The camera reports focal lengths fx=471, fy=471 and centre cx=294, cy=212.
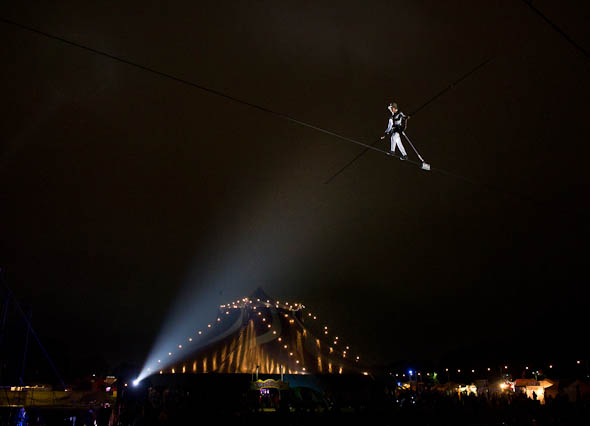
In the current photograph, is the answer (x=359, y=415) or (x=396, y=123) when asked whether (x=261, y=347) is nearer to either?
(x=359, y=415)

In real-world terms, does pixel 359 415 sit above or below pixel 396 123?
below

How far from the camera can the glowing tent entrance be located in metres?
→ 18.5

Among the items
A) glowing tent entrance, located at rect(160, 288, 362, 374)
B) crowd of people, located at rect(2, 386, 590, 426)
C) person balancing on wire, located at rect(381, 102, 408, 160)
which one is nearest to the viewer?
person balancing on wire, located at rect(381, 102, 408, 160)

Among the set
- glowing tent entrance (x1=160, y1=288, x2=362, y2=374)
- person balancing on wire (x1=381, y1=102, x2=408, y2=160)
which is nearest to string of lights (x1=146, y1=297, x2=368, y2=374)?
glowing tent entrance (x1=160, y1=288, x2=362, y2=374)

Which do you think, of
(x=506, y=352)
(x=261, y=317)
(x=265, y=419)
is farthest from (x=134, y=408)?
(x=506, y=352)

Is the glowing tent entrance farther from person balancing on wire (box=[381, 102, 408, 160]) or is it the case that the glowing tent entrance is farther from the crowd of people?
person balancing on wire (box=[381, 102, 408, 160])

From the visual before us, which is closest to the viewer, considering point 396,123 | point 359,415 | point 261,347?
point 396,123

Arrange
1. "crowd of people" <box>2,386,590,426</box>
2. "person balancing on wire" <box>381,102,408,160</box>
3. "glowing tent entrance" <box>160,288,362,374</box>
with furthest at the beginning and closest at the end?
1. "glowing tent entrance" <box>160,288,362,374</box>
2. "crowd of people" <box>2,386,590,426</box>
3. "person balancing on wire" <box>381,102,408,160</box>

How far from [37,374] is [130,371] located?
18.4 m

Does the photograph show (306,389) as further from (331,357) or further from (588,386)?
(588,386)

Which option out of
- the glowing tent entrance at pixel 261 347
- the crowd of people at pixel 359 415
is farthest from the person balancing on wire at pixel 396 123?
the glowing tent entrance at pixel 261 347

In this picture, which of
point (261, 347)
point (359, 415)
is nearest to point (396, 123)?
point (359, 415)

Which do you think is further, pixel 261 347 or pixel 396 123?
pixel 261 347

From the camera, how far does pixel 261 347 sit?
20.0 m
